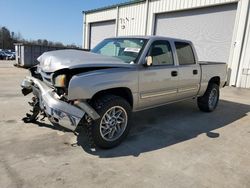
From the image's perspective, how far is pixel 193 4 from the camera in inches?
502

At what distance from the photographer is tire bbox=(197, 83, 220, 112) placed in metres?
6.34

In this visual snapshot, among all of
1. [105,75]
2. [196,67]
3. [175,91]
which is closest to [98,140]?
[105,75]

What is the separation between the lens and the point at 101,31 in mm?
19953

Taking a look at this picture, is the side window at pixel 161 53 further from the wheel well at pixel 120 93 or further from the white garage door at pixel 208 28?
the white garage door at pixel 208 28

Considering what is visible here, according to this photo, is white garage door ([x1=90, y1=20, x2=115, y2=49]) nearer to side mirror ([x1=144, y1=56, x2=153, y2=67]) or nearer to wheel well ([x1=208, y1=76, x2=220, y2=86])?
wheel well ([x1=208, y1=76, x2=220, y2=86])

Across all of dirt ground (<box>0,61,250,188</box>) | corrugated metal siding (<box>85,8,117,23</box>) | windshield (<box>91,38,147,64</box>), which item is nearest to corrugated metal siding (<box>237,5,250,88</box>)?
dirt ground (<box>0,61,250,188</box>)

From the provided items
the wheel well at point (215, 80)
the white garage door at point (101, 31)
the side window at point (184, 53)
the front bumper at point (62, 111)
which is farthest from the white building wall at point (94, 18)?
the front bumper at point (62, 111)

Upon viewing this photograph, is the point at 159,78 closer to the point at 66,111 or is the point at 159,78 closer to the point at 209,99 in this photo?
the point at 66,111

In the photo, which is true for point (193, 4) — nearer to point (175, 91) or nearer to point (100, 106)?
point (175, 91)

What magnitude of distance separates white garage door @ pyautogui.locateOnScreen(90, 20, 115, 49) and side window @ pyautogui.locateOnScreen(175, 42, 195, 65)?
45.0 ft

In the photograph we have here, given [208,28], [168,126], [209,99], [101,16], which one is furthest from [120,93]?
[101,16]

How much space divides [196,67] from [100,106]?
301 cm

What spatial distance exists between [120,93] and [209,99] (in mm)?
3349

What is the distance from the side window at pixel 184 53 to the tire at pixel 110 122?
6.31 feet
